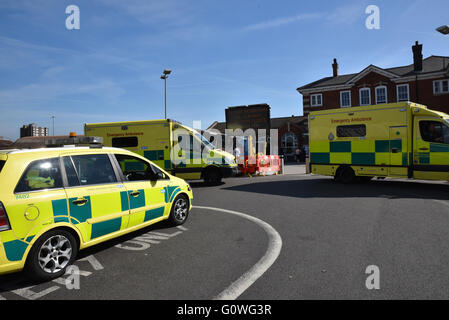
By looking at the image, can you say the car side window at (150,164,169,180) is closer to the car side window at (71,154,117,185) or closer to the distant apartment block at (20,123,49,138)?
the car side window at (71,154,117,185)

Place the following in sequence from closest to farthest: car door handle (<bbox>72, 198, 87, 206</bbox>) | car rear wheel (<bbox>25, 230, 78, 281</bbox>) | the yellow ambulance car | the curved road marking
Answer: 1. the curved road marking
2. the yellow ambulance car
3. car rear wheel (<bbox>25, 230, 78, 281</bbox>)
4. car door handle (<bbox>72, 198, 87, 206</bbox>)

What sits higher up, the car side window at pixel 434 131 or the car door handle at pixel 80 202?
the car side window at pixel 434 131

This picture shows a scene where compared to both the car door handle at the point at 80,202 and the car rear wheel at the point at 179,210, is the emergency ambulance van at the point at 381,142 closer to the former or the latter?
the car rear wheel at the point at 179,210

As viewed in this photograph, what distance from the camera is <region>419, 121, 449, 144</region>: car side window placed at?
9.02 m

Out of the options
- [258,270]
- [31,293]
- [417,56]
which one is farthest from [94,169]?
[417,56]

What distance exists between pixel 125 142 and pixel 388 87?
27.5m

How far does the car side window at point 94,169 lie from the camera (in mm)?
4000

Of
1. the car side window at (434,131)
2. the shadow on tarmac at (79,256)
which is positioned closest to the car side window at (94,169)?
the shadow on tarmac at (79,256)

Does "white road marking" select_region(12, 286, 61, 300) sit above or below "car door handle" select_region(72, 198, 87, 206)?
below

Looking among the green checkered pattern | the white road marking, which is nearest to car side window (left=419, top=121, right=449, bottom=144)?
the green checkered pattern

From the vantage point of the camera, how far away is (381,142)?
9.99 metres

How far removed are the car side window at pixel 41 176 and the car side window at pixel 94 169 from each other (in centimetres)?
29
